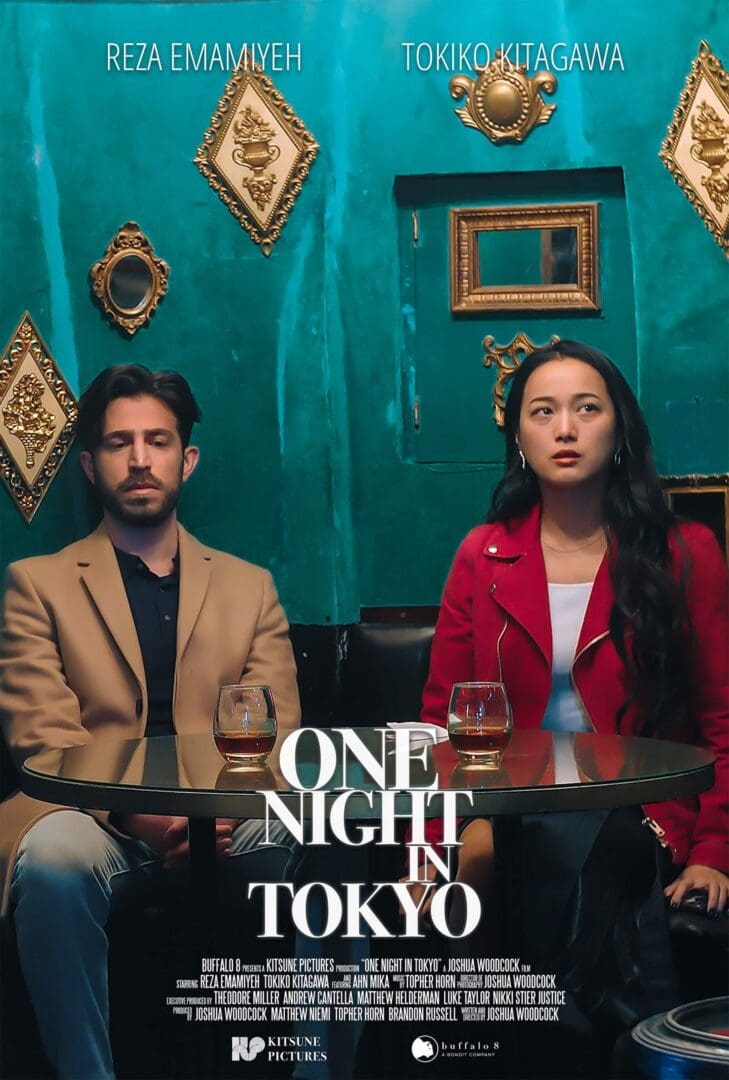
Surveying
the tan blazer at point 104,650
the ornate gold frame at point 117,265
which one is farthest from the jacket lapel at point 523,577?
the ornate gold frame at point 117,265

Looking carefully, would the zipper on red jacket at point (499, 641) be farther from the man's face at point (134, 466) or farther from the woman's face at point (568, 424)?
the man's face at point (134, 466)

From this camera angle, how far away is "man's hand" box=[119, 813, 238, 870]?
8.89 ft

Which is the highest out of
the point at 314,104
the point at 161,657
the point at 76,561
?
the point at 314,104

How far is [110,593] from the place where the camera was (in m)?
2.94

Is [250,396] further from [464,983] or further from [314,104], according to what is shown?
[464,983]

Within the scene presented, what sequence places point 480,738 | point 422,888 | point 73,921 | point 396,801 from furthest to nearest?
1. point 422,888
2. point 73,921
3. point 480,738
4. point 396,801

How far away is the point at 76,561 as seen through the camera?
9.74ft

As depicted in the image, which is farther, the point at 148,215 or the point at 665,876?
the point at 148,215

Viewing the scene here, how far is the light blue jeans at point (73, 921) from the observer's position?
266cm

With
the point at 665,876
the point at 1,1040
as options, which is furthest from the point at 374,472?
the point at 1,1040

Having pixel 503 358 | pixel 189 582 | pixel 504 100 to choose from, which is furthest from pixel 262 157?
pixel 189 582

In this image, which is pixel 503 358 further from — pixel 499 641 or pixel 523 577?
pixel 499 641

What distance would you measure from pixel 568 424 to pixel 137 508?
35.9 inches

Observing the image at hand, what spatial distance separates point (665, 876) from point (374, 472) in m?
0.98
